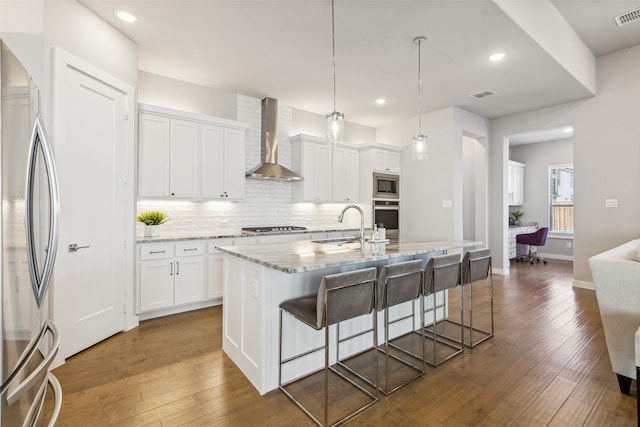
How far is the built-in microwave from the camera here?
5.72m

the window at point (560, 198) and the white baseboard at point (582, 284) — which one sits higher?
the window at point (560, 198)

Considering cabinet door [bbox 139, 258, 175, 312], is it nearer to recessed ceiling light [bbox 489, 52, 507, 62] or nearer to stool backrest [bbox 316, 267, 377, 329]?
stool backrest [bbox 316, 267, 377, 329]

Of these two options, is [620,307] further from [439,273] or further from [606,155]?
[606,155]

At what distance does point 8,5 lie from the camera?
1300 mm

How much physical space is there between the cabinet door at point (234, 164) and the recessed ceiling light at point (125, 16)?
1626 mm

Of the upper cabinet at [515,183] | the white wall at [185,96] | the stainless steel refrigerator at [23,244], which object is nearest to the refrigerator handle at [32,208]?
the stainless steel refrigerator at [23,244]

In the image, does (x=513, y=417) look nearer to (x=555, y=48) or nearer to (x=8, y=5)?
(x=8, y=5)

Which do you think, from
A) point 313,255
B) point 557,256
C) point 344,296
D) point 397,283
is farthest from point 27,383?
point 557,256

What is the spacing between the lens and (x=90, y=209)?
2785 millimetres

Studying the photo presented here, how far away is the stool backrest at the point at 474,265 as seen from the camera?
2.81m

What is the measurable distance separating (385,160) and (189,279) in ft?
12.9

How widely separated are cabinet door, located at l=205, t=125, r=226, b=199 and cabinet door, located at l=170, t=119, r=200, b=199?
92 mm

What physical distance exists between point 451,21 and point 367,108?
8.56ft

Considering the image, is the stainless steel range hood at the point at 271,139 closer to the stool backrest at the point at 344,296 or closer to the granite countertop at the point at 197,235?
the granite countertop at the point at 197,235
